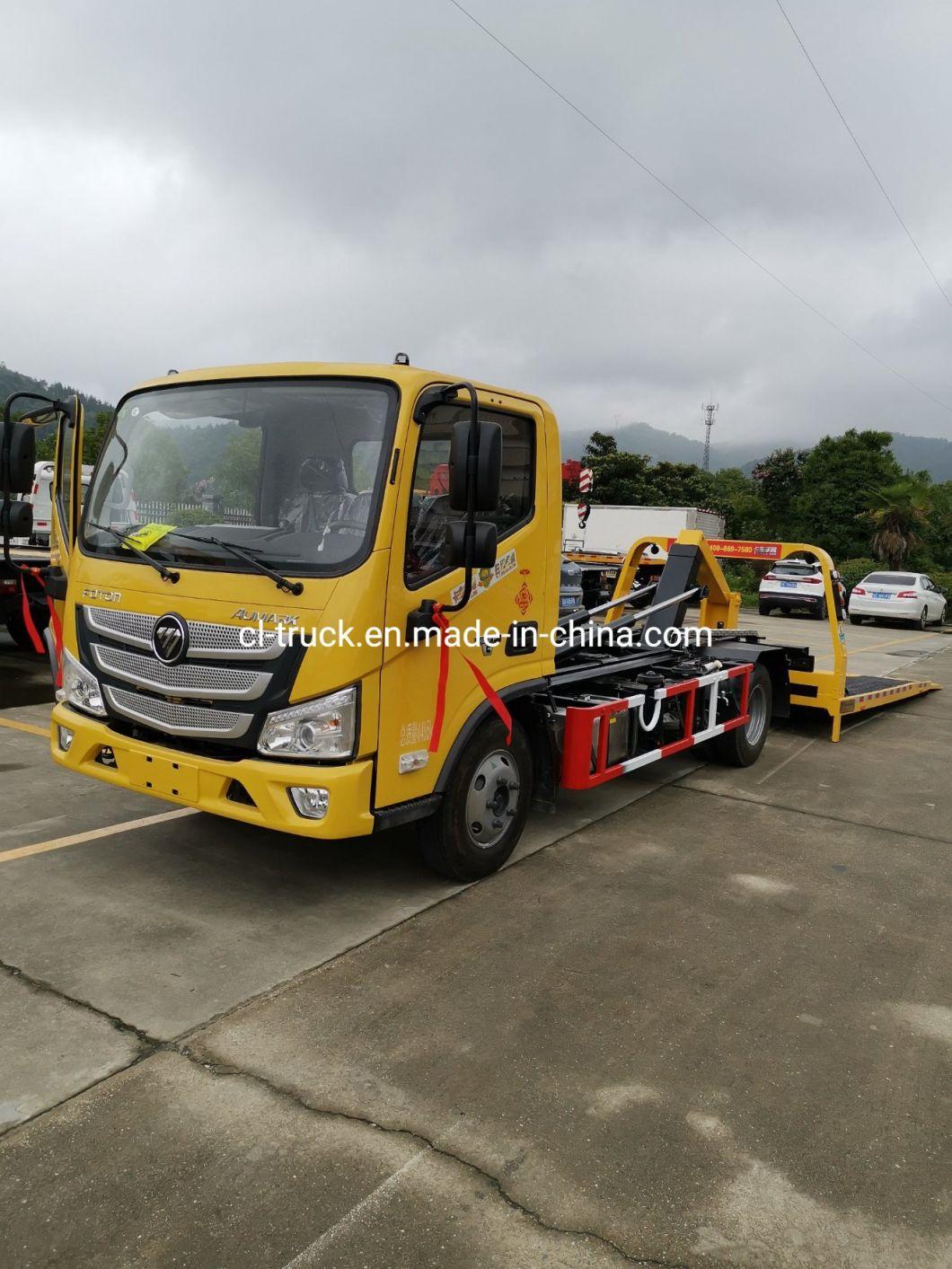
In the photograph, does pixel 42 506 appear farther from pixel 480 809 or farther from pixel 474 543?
pixel 474 543

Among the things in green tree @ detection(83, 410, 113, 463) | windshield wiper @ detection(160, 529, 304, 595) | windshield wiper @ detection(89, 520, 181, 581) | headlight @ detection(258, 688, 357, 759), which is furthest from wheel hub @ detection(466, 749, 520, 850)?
green tree @ detection(83, 410, 113, 463)

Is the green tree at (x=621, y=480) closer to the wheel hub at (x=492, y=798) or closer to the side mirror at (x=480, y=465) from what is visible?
the wheel hub at (x=492, y=798)

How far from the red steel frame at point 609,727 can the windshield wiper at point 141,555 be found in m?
2.18

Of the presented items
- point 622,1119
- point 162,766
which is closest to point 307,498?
point 162,766

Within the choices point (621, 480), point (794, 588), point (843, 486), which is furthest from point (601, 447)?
point (794, 588)

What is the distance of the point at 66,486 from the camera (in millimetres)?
5137

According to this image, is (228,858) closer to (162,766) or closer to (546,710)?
(162,766)

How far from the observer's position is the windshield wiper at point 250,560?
3679 mm

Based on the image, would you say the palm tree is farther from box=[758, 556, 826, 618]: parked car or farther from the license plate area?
the license plate area

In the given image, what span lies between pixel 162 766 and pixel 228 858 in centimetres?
100

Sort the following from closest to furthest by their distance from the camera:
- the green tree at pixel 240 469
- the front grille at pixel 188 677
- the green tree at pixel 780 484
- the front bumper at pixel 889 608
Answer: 1. the front grille at pixel 188 677
2. the green tree at pixel 240 469
3. the front bumper at pixel 889 608
4. the green tree at pixel 780 484

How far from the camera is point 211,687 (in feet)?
12.5

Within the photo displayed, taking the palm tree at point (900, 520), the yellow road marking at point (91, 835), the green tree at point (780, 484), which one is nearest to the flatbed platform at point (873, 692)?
the yellow road marking at point (91, 835)

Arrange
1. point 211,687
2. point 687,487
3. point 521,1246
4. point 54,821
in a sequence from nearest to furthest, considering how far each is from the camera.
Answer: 1. point 521,1246
2. point 211,687
3. point 54,821
4. point 687,487
